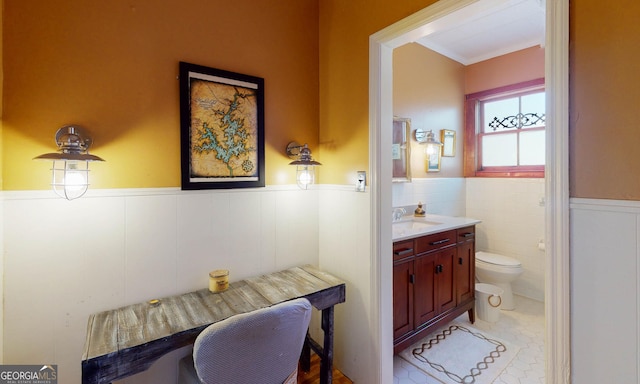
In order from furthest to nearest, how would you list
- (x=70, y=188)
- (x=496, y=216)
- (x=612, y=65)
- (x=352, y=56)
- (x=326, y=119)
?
(x=496, y=216) → (x=326, y=119) → (x=352, y=56) → (x=70, y=188) → (x=612, y=65)

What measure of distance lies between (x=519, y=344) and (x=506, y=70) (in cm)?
278

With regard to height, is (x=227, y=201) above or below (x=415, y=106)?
below

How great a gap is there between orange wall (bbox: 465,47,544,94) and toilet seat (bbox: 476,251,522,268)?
192 cm

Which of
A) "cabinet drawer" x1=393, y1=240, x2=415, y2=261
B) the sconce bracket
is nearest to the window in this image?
"cabinet drawer" x1=393, y1=240, x2=415, y2=261

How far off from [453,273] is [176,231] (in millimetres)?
2162

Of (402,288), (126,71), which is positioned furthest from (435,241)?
(126,71)

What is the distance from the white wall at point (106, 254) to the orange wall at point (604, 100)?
1381 millimetres

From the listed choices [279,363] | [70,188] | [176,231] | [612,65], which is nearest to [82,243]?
[70,188]

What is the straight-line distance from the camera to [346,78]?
1.87 meters

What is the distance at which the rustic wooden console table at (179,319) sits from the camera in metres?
1.06

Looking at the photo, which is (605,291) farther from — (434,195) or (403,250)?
(434,195)

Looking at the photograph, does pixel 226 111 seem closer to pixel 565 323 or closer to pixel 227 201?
pixel 227 201

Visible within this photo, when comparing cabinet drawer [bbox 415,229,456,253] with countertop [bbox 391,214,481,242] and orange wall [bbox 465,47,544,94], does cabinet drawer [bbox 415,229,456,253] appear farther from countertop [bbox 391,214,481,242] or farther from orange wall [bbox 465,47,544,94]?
orange wall [bbox 465,47,544,94]

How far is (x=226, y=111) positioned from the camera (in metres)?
1.69
